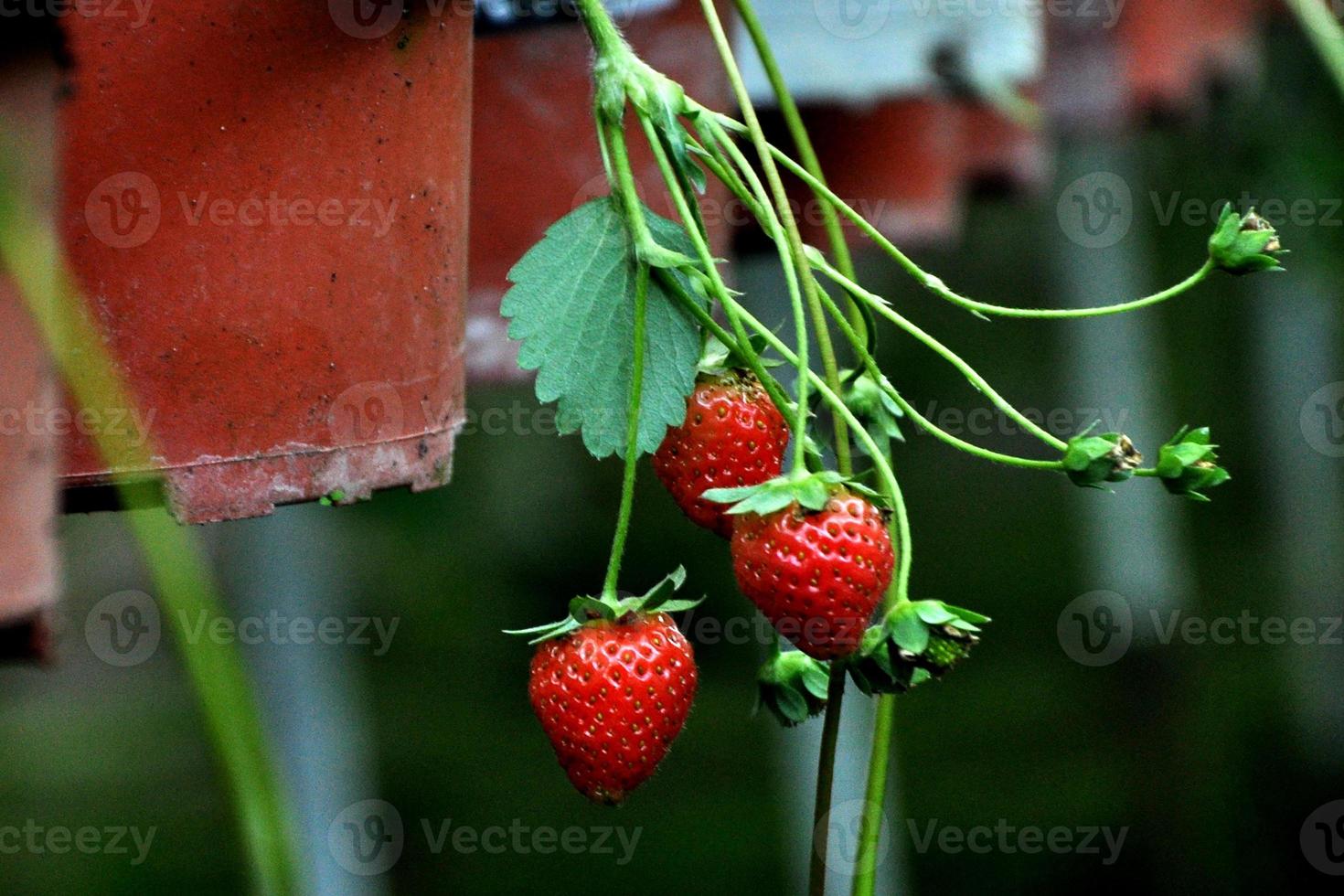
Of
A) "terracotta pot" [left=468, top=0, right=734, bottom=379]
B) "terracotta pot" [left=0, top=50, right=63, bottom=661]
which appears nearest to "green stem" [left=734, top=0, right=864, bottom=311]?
"terracotta pot" [left=468, top=0, right=734, bottom=379]

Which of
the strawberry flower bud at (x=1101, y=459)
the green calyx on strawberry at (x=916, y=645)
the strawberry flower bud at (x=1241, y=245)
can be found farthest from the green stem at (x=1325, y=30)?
the green calyx on strawberry at (x=916, y=645)

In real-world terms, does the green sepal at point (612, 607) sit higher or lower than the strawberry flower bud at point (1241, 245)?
lower

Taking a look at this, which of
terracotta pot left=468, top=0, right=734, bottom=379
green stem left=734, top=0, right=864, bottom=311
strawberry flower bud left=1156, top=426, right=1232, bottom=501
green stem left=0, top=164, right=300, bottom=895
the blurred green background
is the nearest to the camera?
green stem left=0, top=164, right=300, bottom=895

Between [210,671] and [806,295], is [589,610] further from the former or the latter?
[210,671]

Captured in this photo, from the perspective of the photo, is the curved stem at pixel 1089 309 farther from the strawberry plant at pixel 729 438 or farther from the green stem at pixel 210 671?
the green stem at pixel 210 671

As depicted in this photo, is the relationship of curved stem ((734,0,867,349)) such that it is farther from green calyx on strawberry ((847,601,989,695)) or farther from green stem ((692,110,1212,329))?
green calyx on strawberry ((847,601,989,695))

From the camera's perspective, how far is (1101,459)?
21.4 inches

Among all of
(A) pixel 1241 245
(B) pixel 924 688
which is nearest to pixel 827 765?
(A) pixel 1241 245

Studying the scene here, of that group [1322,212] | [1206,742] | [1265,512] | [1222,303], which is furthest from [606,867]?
[1222,303]

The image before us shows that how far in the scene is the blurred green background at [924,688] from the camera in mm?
4277

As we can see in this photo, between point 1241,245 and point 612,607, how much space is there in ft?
0.96

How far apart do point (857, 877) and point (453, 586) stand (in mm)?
5556

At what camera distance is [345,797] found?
2.85 metres

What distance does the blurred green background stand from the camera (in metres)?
4.28
